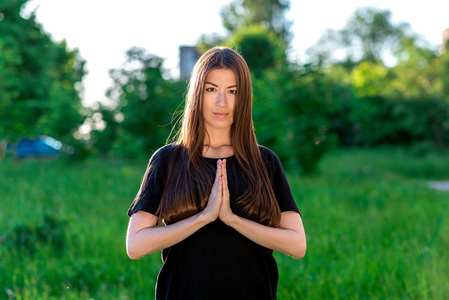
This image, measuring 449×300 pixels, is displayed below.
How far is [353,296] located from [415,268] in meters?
0.75

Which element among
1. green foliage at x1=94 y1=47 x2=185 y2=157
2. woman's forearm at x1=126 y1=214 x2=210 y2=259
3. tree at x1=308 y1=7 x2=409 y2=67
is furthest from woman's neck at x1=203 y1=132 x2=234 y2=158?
tree at x1=308 y1=7 x2=409 y2=67

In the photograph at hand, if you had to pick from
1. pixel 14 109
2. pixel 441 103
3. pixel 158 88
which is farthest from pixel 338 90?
pixel 14 109

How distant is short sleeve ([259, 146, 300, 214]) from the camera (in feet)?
6.43

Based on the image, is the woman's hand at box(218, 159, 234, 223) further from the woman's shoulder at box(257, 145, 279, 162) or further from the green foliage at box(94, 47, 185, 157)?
the green foliage at box(94, 47, 185, 157)

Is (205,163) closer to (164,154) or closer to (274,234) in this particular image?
(164,154)

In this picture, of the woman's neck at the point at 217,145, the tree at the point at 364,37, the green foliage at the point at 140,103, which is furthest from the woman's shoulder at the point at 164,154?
the tree at the point at 364,37

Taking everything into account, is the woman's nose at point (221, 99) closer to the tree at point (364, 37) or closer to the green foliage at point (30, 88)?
the green foliage at point (30, 88)

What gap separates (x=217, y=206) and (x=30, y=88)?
2063 cm

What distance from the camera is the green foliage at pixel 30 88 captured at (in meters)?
14.1

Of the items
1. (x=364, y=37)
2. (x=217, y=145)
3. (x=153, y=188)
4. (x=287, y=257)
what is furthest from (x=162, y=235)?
(x=364, y=37)

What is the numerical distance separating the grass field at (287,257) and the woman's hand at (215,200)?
2486mm

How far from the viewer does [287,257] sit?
16.0 feet

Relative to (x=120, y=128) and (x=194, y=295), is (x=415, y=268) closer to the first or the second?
(x=194, y=295)

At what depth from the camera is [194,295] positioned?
1860 millimetres
